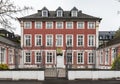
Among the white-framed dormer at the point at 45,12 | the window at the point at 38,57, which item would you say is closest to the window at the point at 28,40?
the window at the point at 38,57

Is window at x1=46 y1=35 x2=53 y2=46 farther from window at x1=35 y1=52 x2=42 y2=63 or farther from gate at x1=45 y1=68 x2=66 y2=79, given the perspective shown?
gate at x1=45 y1=68 x2=66 y2=79

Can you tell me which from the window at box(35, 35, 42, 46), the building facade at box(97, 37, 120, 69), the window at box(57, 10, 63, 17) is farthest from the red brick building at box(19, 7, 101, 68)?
the building facade at box(97, 37, 120, 69)

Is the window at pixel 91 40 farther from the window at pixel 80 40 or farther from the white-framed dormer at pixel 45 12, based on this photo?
the white-framed dormer at pixel 45 12

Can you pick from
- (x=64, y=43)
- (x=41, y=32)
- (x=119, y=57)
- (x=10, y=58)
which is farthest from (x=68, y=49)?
(x=119, y=57)

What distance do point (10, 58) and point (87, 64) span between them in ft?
47.1

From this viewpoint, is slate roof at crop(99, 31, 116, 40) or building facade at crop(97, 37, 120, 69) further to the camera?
slate roof at crop(99, 31, 116, 40)

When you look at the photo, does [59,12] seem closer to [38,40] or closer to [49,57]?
[38,40]

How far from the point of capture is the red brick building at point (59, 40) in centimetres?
6366

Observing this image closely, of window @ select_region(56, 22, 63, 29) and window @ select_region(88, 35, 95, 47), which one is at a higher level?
window @ select_region(56, 22, 63, 29)

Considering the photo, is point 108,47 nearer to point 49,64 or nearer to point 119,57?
point 119,57

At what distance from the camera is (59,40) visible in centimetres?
6425

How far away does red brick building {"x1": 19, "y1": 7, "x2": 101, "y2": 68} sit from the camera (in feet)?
209

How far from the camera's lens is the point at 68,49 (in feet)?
208

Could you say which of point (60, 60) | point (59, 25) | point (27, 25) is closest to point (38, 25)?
point (27, 25)
